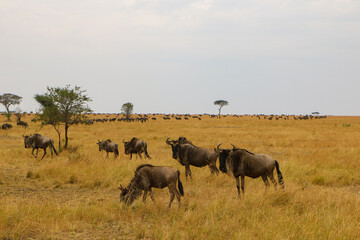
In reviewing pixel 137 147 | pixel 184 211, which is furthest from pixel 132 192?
pixel 137 147

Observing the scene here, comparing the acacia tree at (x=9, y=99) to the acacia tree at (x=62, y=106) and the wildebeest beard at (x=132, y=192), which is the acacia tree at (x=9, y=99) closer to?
the acacia tree at (x=62, y=106)

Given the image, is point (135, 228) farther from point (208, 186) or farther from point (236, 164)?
point (208, 186)

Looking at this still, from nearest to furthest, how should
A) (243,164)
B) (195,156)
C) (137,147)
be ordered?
(243,164) < (195,156) < (137,147)

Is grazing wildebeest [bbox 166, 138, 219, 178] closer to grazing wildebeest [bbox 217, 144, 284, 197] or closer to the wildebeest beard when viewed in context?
grazing wildebeest [bbox 217, 144, 284, 197]

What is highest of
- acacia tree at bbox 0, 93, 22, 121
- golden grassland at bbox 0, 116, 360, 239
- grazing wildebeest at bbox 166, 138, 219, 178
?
acacia tree at bbox 0, 93, 22, 121

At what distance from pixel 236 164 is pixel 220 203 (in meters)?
1.29

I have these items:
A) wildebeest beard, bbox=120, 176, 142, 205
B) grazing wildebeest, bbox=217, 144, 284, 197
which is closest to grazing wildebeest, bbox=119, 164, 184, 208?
wildebeest beard, bbox=120, 176, 142, 205

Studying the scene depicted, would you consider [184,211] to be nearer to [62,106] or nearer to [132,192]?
[132,192]

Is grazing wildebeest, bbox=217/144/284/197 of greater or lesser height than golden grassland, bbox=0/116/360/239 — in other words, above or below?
above

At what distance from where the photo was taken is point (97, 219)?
6680 mm

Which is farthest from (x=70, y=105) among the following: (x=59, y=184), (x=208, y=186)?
(x=208, y=186)

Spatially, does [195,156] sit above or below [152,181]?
above

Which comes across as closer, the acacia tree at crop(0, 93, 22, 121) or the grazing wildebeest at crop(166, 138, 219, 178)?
the grazing wildebeest at crop(166, 138, 219, 178)

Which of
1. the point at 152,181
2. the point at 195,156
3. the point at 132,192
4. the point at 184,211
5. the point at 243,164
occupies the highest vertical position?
the point at 243,164
